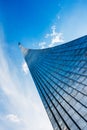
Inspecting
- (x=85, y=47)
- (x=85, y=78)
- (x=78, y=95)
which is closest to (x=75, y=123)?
(x=78, y=95)

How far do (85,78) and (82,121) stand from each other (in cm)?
1020

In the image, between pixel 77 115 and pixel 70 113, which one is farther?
pixel 70 113

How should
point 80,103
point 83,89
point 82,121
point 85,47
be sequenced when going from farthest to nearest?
point 85,47
point 83,89
point 80,103
point 82,121

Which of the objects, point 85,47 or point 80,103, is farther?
point 85,47

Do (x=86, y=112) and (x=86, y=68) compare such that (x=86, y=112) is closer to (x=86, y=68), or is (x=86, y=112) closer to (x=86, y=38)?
(x=86, y=68)

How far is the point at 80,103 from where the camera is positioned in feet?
84.1

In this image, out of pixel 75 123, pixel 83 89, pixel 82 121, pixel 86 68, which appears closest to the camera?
pixel 82 121

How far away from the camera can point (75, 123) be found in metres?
23.2

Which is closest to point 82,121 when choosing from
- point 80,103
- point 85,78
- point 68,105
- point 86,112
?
point 86,112

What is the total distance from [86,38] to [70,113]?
26.1 meters

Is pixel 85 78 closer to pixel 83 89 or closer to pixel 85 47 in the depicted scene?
pixel 83 89

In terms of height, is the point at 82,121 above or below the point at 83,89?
below

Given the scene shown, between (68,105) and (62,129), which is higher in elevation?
(68,105)

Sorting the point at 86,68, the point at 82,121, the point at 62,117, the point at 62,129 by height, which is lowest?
the point at 82,121
